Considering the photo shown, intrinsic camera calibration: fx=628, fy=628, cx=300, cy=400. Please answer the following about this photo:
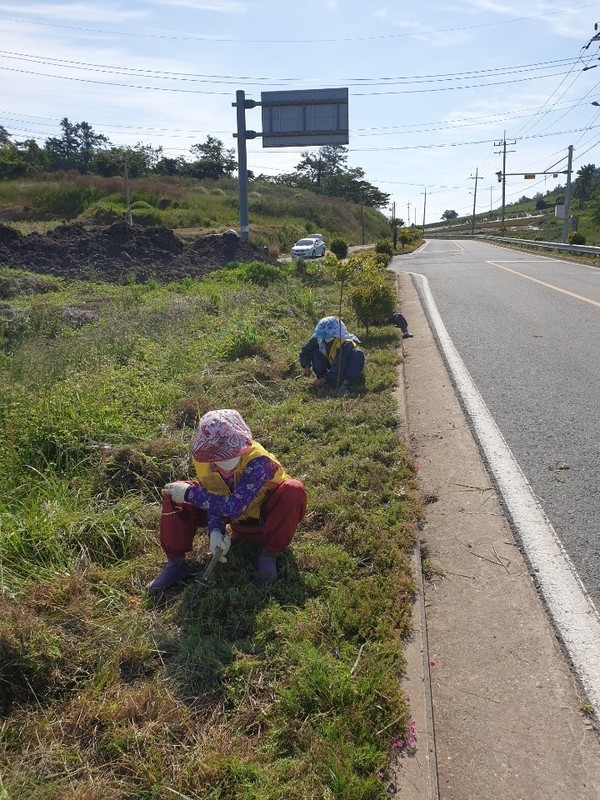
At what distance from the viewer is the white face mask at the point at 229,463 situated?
2.97 meters

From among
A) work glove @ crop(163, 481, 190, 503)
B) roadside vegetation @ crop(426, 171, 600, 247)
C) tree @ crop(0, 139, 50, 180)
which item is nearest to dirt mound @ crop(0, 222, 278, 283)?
work glove @ crop(163, 481, 190, 503)

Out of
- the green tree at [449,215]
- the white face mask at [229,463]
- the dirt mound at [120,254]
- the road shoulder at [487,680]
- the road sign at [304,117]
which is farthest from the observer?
the green tree at [449,215]

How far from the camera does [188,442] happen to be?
4445 mm

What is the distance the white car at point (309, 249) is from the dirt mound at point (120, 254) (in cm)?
921

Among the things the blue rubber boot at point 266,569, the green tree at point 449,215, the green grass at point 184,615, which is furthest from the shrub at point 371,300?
the green tree at point 449,215

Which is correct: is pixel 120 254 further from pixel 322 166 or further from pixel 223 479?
pixel 322 166

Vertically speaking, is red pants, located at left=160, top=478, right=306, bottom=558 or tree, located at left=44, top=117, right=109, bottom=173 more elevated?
tree, located at left=44, top=117, right=109, bottom=173

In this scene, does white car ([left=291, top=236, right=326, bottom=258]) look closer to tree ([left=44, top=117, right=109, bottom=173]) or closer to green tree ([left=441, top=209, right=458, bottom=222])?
tree ([left=44, top=117, right=109, bottom=173])

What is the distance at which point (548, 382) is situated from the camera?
6.00m

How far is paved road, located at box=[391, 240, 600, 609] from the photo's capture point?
353 cm

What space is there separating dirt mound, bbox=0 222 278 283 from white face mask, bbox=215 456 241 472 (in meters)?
13.5

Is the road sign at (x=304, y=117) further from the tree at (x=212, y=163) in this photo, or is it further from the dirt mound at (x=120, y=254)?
the tree at (x=212, y=163)

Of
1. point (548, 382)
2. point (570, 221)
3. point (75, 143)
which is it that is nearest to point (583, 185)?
point (570, 221)

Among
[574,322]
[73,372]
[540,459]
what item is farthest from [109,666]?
[574,322]
